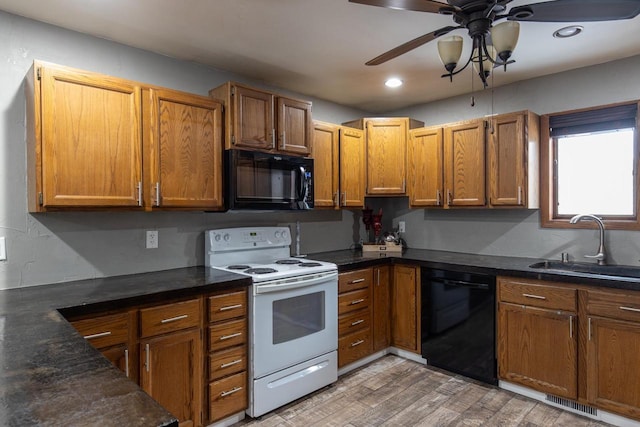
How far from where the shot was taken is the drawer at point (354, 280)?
3.08 meters

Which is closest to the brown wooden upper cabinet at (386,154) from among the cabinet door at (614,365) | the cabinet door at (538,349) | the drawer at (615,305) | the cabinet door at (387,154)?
the cabinet door at (387,154)

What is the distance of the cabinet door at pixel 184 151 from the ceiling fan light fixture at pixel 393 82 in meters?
1.46

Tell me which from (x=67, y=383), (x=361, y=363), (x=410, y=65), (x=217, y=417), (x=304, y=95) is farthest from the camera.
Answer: (x=304, y=95)

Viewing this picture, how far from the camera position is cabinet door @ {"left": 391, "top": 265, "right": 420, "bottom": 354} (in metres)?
3.31

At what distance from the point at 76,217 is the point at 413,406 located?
2486 mm

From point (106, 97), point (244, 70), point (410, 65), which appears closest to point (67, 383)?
point (106, 97)

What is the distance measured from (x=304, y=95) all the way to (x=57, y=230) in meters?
2.28

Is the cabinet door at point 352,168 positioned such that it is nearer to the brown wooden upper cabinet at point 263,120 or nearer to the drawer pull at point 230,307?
the brown wooden upper cabinet at point 263,120

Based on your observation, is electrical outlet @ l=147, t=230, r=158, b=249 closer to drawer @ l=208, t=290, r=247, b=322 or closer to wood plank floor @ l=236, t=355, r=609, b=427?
drawer @ l=208, t=290, r=247, b=322

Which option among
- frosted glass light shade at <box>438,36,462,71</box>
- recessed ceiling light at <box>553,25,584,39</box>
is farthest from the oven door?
recessed ceiling light at <box>553,25,584,39</box>

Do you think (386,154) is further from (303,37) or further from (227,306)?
(227,306)

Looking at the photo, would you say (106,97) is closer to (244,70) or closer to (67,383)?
(244,70)

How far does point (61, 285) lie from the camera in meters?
2.23

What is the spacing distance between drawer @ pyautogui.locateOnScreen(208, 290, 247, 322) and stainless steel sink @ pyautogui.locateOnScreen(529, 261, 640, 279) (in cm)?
211
